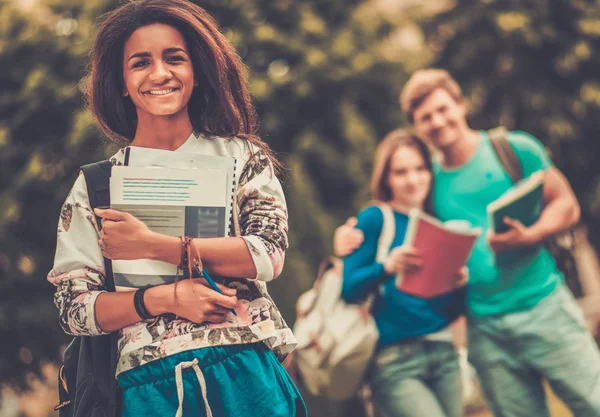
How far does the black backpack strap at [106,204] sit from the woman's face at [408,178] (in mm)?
2120

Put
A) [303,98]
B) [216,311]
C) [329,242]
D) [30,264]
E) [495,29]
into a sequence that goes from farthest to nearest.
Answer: [495,29] < [303,98] < [329,242] < [30,264] < [216,311]

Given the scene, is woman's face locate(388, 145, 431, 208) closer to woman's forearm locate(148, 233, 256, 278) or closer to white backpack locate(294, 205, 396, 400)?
white backpack locate(294, 205, 396, 400)

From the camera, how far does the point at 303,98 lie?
9844 millimetres

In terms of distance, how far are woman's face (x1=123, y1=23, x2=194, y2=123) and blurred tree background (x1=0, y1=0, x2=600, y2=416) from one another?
233 inches

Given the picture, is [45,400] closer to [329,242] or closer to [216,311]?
[329,242]

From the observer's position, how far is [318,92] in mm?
10039

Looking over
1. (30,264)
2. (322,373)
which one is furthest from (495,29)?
(322,373)

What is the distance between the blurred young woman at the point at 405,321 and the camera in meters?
3.76

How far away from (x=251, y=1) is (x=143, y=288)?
8.39m

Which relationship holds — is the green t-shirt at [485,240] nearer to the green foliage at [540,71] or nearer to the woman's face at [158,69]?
the woman's face at [158,69]

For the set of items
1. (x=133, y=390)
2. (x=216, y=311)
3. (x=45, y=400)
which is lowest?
(x=45, y=400)

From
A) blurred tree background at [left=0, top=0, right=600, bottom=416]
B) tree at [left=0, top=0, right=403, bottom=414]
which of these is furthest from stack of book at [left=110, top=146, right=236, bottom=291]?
tree at [left=0, top=0, right=403, bottom=414]

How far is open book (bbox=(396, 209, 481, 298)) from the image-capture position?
3.65 m

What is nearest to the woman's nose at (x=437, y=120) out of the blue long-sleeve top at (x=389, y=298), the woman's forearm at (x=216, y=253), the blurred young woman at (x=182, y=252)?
the blue long-sleeve top at (x=389, y=298)
